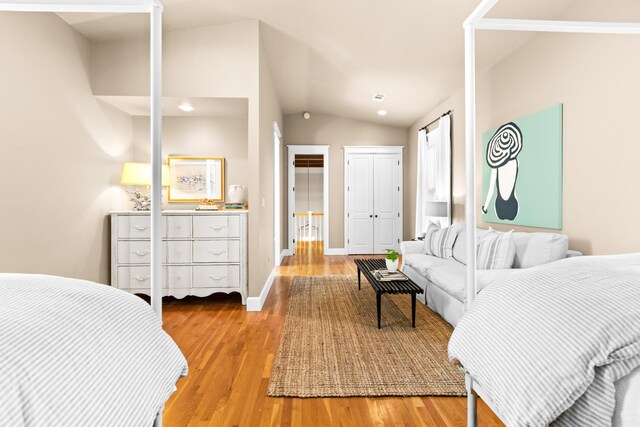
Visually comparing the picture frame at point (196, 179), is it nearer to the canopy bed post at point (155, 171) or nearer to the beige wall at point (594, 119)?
the canopy bed post at point (155, 171)

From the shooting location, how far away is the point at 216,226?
3646 mm

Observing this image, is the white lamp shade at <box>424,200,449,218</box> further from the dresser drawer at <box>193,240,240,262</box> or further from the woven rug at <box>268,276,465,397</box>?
the dresser drawer at <box>193,240,240,262</box>

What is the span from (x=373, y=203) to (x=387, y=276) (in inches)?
163

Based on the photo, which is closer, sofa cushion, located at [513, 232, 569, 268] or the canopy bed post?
the canopy bed post

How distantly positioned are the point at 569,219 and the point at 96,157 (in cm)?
446

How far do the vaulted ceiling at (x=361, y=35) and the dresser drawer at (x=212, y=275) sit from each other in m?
2.49

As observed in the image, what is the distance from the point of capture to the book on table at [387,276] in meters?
3.10

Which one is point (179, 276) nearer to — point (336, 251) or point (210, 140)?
point (210, 140)

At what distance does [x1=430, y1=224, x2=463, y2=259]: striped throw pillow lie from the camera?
394cm

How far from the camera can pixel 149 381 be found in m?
0.97

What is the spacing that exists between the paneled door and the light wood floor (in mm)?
4230

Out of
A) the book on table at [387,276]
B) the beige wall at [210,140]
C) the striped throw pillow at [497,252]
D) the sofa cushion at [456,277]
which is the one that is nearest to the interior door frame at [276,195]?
the beige wall at [210,140]

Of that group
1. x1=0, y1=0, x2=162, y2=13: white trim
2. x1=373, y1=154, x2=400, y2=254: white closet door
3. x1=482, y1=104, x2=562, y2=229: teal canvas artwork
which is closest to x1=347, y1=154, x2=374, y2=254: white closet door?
x1=373, y1=154, x2=400, y2=254: white closet door

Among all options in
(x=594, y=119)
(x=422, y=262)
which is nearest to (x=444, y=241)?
(x=422, y=262)
